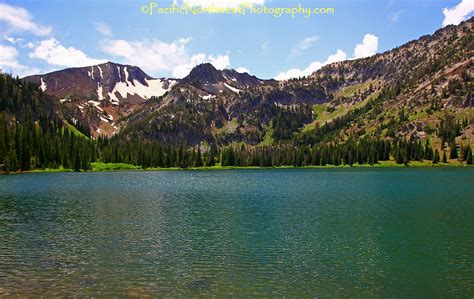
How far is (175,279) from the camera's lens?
33.4 meters

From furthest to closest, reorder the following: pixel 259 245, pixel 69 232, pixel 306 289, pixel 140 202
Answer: pixel 140 202
pixel 69 232
pixel 259 245
pixel 306 289

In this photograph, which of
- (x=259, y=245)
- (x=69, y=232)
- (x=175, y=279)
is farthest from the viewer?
(x=69, y=232)

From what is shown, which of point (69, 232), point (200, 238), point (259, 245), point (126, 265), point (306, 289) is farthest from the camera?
point (69, 232)

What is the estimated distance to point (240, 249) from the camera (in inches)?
1708

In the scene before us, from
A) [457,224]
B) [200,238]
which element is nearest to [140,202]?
[200,238]

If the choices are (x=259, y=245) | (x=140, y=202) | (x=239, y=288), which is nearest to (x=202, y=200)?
(x=140, y=202)

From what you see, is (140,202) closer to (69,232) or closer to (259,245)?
(69,232)

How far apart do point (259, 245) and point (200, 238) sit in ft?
25.9

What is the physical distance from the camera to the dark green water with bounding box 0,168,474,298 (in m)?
31.6

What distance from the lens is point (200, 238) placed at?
4897 centimetres

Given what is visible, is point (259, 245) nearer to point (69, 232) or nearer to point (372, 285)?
point (372, 285)

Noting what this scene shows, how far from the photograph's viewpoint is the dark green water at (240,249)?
3164cm

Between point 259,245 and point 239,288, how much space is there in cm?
Answer: 1437

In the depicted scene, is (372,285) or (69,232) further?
(69,232)
